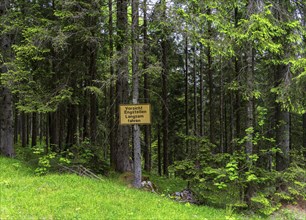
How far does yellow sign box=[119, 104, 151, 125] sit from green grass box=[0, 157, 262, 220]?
209 centimetres

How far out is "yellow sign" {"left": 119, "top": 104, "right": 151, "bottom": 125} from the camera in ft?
31.3

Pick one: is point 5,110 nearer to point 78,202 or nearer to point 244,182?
point 78,202

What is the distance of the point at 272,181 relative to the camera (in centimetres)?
907

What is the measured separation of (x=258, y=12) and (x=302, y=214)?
19.5ft

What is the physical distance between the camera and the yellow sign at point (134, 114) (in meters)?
9.54

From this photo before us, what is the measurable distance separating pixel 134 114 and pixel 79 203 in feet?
11.3

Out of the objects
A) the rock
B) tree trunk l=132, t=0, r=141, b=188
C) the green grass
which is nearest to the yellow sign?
tree trunk l=132, t=0, r=141, b=188

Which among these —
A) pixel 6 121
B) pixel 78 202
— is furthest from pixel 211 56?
pixel 6 121

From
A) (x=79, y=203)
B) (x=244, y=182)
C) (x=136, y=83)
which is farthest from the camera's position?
(x=136, y=83)

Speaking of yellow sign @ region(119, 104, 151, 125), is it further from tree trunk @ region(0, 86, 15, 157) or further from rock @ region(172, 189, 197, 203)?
Answer: tree trunk @ region(0, 86, 15, 157)

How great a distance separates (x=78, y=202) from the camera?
7.04 metres

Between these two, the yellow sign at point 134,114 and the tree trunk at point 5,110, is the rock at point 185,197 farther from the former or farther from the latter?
the tree trunk at point 5,110

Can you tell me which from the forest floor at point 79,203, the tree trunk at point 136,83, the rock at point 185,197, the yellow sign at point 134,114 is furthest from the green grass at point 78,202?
the yellow sign at point 134,114

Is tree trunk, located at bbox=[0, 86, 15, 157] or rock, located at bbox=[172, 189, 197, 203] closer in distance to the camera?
rock, located at bbox=[172, 189, 197, 203]
